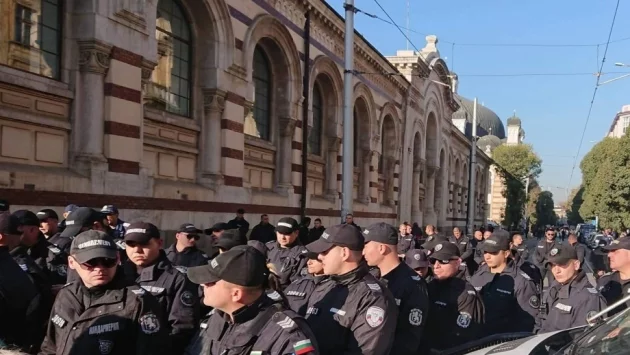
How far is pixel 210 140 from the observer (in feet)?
44.6

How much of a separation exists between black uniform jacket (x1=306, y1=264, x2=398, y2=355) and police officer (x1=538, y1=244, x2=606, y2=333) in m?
2.04

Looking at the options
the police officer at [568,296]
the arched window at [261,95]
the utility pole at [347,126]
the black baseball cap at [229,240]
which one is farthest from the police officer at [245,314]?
the arched window at [261,95]

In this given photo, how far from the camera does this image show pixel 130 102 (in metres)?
10.7

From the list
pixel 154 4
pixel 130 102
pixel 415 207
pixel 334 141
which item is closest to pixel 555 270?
pixel 130 102

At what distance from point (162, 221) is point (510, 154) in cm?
5442

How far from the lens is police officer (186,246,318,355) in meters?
2.65

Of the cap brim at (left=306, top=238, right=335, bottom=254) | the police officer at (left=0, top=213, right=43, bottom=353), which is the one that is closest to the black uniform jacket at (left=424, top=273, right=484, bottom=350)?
the cap brim at (left=306, top=238, right=335, bottom=254)

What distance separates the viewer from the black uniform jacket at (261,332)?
262 cm

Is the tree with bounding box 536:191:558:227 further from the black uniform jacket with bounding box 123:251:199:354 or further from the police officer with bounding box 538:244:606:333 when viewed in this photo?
the black uniform jacket with bounding box 123:251:199:354

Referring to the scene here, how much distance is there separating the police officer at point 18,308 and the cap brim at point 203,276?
1.59 meters

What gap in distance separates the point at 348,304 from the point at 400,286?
2.55ft

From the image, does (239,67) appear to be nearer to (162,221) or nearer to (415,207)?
(162,221)

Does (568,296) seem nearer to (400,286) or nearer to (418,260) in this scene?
(418,260)

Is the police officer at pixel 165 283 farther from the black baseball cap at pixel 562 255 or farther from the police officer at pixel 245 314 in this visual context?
the black baseball cap at pixel 562 255
